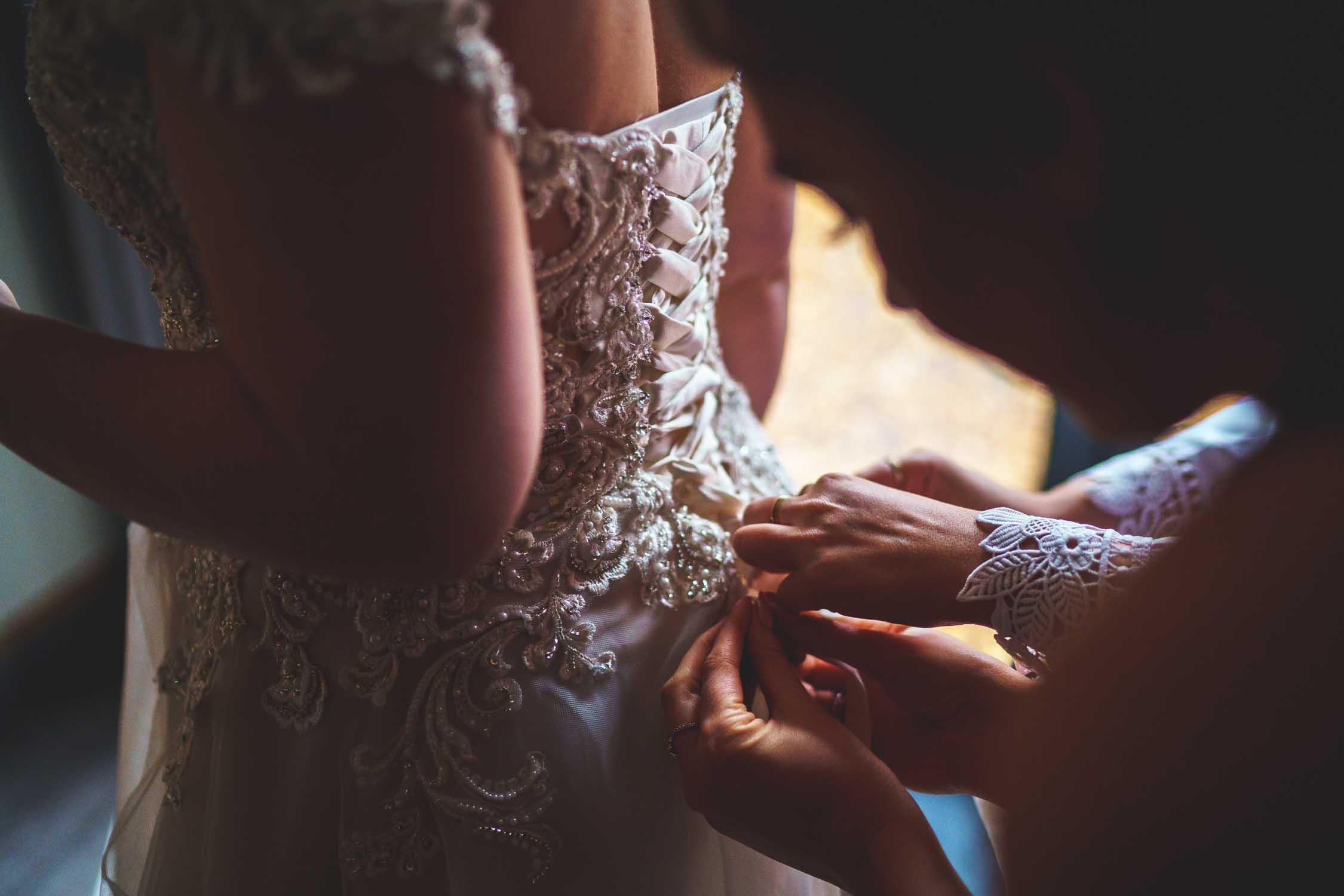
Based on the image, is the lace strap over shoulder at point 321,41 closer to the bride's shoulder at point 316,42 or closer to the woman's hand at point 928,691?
the bride's shoulder at point 316,42

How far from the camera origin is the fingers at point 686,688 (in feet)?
2.18

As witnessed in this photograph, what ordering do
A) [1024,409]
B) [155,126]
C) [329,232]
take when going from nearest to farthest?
[329,232] < [155,126] < [1024,409]

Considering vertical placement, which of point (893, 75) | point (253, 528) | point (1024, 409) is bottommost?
point (1024, 409)

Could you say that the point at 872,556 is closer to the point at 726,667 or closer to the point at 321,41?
the point at 726,667

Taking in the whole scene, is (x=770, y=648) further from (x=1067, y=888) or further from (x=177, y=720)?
(x=177, y=720)

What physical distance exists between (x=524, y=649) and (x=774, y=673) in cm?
20

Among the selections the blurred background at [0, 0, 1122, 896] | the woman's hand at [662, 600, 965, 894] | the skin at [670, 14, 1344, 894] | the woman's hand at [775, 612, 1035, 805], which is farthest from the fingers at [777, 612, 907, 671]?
the blurred background at [0, 0, 1122, 896]

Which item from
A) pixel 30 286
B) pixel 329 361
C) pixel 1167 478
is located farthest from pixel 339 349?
pixel 30 286

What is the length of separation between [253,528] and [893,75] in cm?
42

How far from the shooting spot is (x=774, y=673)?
0.71 metres

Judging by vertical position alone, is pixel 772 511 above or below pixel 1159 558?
below

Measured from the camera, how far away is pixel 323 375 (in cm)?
43

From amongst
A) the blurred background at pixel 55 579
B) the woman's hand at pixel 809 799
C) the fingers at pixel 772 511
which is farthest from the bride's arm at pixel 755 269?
the woman's hand at pixel 809 799

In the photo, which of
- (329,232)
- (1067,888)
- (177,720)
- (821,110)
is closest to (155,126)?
(329,232)
